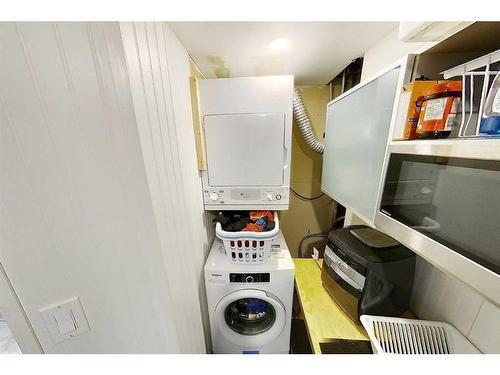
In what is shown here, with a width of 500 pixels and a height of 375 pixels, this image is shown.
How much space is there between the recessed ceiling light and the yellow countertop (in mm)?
1553

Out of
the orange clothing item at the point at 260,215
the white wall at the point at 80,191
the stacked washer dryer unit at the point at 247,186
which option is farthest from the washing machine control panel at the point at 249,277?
the white wall at the point at 80,191

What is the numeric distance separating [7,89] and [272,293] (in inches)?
57.8

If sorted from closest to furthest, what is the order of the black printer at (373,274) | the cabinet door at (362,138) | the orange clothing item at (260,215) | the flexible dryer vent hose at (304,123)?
the cabinet door at (362,138) < the black printer at (373,274) < the orange clothing item at (260,215) < the flexible dryer vent hose at (304,123)

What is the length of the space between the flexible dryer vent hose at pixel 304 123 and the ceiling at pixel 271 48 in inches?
9.7

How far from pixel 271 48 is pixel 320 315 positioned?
1.63 meters

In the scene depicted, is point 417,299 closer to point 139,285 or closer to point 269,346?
point 269,346

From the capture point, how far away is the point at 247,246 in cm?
122

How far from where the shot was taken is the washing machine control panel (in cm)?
120

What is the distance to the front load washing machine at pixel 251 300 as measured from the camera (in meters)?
1.20

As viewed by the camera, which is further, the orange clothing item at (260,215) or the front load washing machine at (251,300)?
the orange clothing item at (260,215)

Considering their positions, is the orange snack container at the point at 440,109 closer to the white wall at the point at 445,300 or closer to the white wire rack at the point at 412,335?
the white wall at the point at 445,300

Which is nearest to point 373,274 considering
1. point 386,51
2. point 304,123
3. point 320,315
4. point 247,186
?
point 320,315

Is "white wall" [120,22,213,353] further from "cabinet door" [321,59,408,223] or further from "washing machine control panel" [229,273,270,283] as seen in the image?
"cabinet door" [321,59,408,223]

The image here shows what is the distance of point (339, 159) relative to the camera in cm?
112
